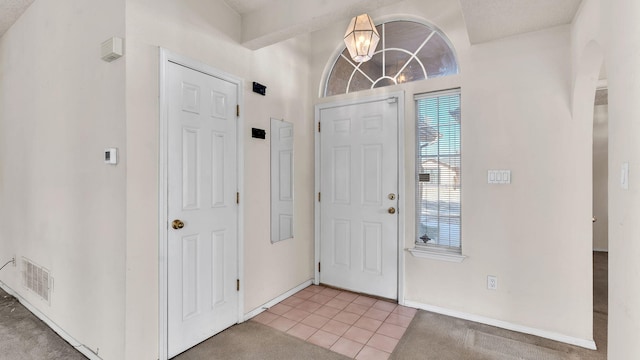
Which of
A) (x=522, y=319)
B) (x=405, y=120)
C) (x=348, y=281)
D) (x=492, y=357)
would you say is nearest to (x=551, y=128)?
(x=405, y=120)

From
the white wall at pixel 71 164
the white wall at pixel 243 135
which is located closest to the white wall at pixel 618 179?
the white wall at pixel 243 135

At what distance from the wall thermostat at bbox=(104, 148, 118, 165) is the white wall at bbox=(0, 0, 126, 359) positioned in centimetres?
5

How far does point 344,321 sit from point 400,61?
2.62m

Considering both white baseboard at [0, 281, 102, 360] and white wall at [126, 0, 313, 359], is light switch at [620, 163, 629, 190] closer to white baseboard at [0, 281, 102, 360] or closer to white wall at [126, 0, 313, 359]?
white wall at [126, 0, 313, 359]

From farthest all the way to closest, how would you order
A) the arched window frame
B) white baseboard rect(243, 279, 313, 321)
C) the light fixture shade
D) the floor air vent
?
the arched window frame
white baseboard rect(243, 279, 313, 321)
the floor air vent
the light fixture shade

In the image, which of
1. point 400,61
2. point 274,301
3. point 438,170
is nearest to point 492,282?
point 438,170

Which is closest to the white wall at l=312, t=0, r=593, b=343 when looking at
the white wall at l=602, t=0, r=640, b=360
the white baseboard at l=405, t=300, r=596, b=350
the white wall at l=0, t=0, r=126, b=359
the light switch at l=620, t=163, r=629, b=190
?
the white baseboard at l=405, t=300, r=596, b=350

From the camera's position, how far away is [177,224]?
7.09ft

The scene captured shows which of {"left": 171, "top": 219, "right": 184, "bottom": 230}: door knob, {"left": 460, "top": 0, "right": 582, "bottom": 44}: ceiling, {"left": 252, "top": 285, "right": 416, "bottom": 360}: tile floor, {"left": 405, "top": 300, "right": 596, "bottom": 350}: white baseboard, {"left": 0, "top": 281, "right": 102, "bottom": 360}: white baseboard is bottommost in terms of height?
{"left": 252, "top": 285, "right": 416, "bottom": 360}: tile floor

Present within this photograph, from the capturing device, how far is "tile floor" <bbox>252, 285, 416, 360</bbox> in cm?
235

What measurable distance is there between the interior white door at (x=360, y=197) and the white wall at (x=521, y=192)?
510 mm

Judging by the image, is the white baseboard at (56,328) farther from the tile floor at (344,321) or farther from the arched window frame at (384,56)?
the arched window frame at (384,56)

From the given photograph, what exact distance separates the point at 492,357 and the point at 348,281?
156 cm

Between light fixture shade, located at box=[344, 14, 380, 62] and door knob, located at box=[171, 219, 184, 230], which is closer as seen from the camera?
door knob, located at box=[171, 219, 184, 230]
